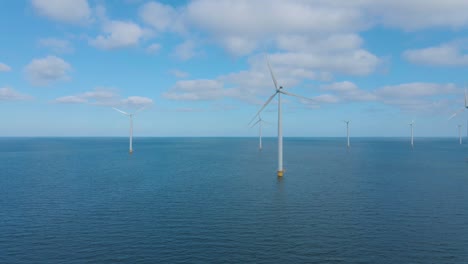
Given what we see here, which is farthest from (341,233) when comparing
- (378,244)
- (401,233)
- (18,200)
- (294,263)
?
(18,200)

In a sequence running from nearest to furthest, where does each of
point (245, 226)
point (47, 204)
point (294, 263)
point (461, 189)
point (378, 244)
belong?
point (294, 263)
point (378, 244)
point (245, 226)
point (47, 204)
point (461, 189)

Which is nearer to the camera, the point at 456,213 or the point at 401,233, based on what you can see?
the point at 401,233

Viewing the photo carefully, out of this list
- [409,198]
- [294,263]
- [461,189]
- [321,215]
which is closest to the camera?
[294,263]

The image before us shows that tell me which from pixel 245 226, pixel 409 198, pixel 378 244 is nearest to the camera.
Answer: pixel 378 244

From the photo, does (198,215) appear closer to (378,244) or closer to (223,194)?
(223,194)

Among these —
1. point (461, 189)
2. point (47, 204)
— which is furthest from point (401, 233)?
point (47, 204)

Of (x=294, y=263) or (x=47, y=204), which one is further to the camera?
(x=47, y=204)

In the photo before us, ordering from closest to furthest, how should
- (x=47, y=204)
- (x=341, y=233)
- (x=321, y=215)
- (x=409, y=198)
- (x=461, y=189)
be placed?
(x=341, y=233), (x=321, y=215), (x=47, y=204), (x=409, y=198), (x=461, y=189)

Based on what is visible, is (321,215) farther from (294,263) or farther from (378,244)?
(294,263)
